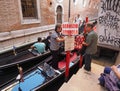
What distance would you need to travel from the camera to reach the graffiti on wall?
321 centimetres

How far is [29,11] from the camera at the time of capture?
6883 millimetres

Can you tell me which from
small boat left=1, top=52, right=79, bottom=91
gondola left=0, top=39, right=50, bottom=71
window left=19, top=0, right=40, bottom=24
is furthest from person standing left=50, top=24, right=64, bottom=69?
window left=19, top=0, right=40, bottom=24

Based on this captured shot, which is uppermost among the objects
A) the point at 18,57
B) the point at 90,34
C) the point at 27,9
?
the point at 27,9

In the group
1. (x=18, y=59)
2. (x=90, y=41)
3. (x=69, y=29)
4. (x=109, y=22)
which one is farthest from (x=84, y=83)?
(x=18, y=59)

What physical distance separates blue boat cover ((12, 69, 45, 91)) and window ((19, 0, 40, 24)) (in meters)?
3.82

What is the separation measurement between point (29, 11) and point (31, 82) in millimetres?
4876

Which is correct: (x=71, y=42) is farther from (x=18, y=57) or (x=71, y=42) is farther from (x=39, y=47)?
(x=18, y=57)

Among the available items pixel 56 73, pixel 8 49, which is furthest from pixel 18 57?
pixel 56 73

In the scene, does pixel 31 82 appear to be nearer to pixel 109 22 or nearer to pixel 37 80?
pixel 37 80

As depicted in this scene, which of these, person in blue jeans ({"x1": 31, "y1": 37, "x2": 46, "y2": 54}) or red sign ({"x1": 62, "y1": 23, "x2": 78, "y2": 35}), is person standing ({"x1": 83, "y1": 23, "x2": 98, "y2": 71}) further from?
person in blue jeans ({"x1": 31, "y1": 37, "x2": 46, "y2": 54})

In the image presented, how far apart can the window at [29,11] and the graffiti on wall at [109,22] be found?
4355 millimetres

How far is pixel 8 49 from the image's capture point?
18.9ft

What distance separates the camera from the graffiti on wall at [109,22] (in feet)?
10.5

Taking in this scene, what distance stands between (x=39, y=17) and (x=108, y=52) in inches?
190
